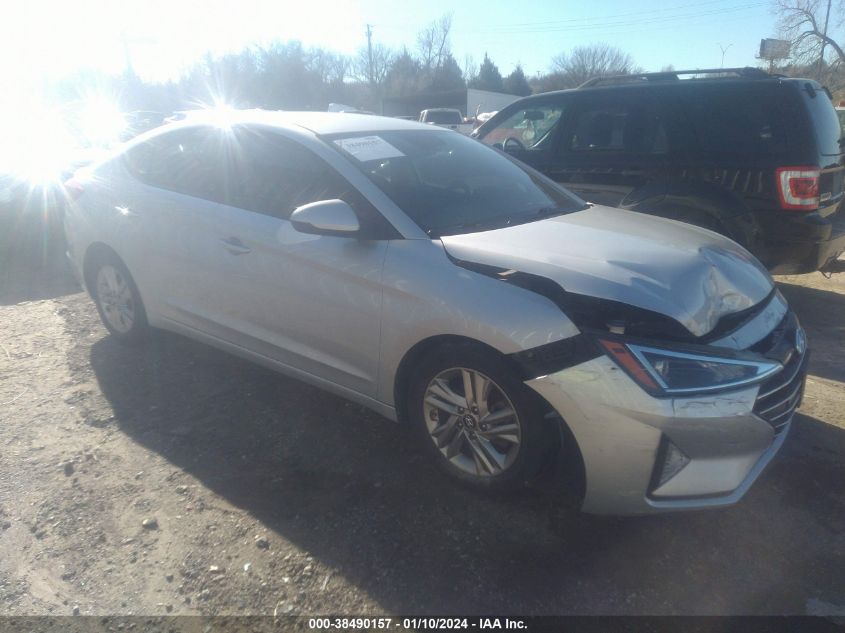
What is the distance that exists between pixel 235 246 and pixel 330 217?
2.82 feet

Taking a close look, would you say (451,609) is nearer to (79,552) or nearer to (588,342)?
(588,342)

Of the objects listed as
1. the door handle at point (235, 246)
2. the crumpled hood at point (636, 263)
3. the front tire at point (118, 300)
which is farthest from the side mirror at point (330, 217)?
the front tire at point (118, 300)

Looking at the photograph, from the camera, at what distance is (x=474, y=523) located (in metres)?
2.60

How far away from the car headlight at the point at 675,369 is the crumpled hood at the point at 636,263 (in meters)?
0.17

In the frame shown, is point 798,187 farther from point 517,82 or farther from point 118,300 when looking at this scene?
point 517,82

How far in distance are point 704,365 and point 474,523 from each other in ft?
3.74

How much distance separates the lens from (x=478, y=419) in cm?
263

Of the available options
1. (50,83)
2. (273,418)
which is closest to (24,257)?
(273,418)

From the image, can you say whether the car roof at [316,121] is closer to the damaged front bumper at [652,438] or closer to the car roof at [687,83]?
the damaged front bumper at [652,438]

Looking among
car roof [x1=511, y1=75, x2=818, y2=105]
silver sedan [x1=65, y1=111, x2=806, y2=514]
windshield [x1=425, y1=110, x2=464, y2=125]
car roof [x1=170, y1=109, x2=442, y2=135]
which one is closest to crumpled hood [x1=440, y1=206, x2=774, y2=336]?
silver sedan [x1=65, y1=111, x2=806, y2=514]

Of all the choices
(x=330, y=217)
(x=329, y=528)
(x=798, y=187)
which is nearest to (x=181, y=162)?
(x=330, y=217)

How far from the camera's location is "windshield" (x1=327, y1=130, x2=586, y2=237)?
3000mm

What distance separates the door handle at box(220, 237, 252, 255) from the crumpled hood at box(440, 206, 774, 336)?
3.94ft

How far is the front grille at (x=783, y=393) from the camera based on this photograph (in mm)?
2303
